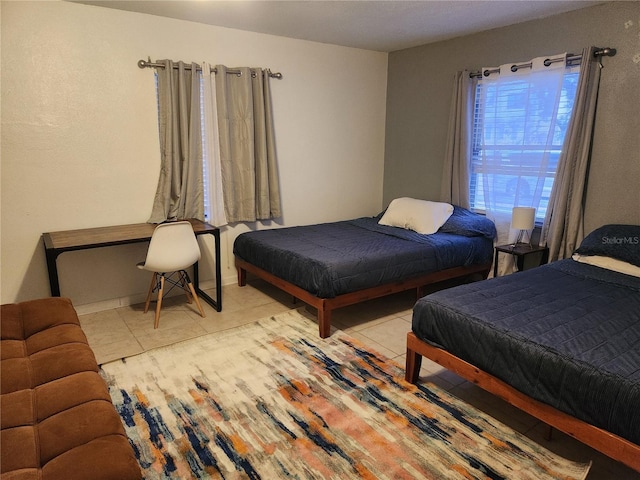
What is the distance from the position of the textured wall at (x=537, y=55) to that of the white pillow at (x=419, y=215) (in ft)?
1.49

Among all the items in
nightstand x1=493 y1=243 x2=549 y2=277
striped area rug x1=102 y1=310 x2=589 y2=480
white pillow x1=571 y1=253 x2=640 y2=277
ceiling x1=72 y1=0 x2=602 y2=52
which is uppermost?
ceiling x1=72 y1=0 x2=602 y2=52

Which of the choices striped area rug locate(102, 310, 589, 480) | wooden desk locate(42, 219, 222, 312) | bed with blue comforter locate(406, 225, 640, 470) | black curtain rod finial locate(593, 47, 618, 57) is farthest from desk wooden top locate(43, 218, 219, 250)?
black curtain rod finial locate(593, 47, 618, 57)

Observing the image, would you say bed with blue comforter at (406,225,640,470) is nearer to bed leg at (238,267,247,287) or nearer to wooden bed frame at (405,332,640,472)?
wooden bed frame at (405,332,640,472)

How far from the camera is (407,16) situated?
3.41 metres

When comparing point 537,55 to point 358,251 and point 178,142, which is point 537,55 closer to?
point 358,251

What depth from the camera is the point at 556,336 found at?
74.5 inches

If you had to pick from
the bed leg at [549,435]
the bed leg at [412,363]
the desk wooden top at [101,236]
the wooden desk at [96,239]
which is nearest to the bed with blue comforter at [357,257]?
the wooden desk at [96,239]

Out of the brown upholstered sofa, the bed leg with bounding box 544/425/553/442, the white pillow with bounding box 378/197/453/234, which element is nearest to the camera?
the brown upholstered sofa

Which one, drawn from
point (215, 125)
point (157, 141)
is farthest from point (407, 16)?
point (157, 141)

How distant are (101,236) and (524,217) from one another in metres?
3.34

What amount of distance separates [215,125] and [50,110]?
49.5 inches

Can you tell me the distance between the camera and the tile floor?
2170 mm

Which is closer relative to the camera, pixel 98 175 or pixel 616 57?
pixel 616 57

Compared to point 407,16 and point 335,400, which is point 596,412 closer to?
point 335,400
